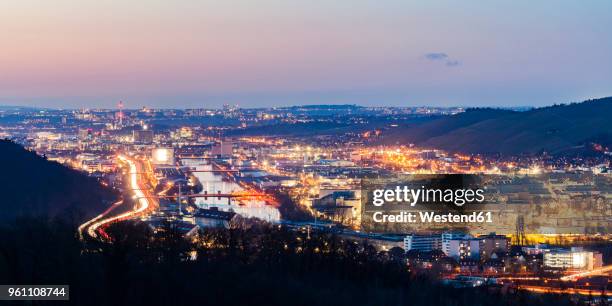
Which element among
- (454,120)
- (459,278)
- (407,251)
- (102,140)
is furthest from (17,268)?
(454,120)

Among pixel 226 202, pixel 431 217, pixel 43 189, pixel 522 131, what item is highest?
pixel 522 131

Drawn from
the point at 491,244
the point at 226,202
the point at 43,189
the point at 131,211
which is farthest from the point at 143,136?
the point at 491,244

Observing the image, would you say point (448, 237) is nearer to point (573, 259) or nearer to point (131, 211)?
point (573, 259)

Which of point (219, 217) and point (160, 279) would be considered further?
point (219, 217)

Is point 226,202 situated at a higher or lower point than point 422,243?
lower

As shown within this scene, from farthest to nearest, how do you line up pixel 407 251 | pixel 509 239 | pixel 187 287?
pixel 509 239
pixel 407 251
pixel 187 287

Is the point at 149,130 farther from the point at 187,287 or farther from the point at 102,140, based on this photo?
the point at 187,287

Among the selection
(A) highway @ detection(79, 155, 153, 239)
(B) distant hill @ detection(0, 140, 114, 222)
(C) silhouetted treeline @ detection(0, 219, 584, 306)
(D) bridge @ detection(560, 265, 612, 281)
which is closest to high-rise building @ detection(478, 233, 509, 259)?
Answer: (D) bridge @ detection(560, 265, 612, 281)

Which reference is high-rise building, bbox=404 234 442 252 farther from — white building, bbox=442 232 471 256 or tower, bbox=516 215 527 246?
tower, bbox=516 215 527 246
